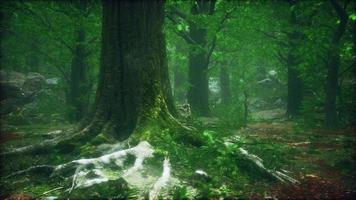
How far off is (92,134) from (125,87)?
1.65 meters

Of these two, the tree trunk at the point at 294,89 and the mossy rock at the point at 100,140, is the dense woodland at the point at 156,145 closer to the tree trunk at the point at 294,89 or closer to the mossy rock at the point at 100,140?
the mossy rock at the point at 100,140

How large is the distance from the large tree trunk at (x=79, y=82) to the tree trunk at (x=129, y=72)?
399 inches

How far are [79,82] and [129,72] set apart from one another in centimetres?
1280

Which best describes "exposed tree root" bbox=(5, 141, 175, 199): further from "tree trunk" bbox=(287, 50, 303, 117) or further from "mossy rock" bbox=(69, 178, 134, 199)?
"tree trunk" bbox=(287, 50, 303, 117)

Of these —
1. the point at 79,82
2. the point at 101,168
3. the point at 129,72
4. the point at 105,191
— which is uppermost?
the point at 79,82

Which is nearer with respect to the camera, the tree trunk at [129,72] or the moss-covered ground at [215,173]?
the moss-covered ground at [215,173]

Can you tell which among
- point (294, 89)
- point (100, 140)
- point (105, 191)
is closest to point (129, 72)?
point (100, 140)

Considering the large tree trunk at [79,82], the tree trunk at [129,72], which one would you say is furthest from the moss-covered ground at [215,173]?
the large tree trunk at [79,82]

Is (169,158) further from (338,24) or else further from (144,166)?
(338,24)

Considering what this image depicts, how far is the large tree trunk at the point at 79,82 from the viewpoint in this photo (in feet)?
67.8

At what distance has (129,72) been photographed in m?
9.96

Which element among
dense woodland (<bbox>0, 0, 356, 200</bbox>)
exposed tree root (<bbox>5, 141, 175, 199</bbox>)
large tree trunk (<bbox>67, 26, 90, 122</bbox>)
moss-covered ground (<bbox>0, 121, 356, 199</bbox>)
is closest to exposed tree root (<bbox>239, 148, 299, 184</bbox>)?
dense woodland (<bbox>0, 0, 356, 200</bbox>)

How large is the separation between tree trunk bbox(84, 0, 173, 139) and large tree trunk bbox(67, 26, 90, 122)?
1013 cm

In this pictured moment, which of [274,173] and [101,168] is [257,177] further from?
[101,168]
